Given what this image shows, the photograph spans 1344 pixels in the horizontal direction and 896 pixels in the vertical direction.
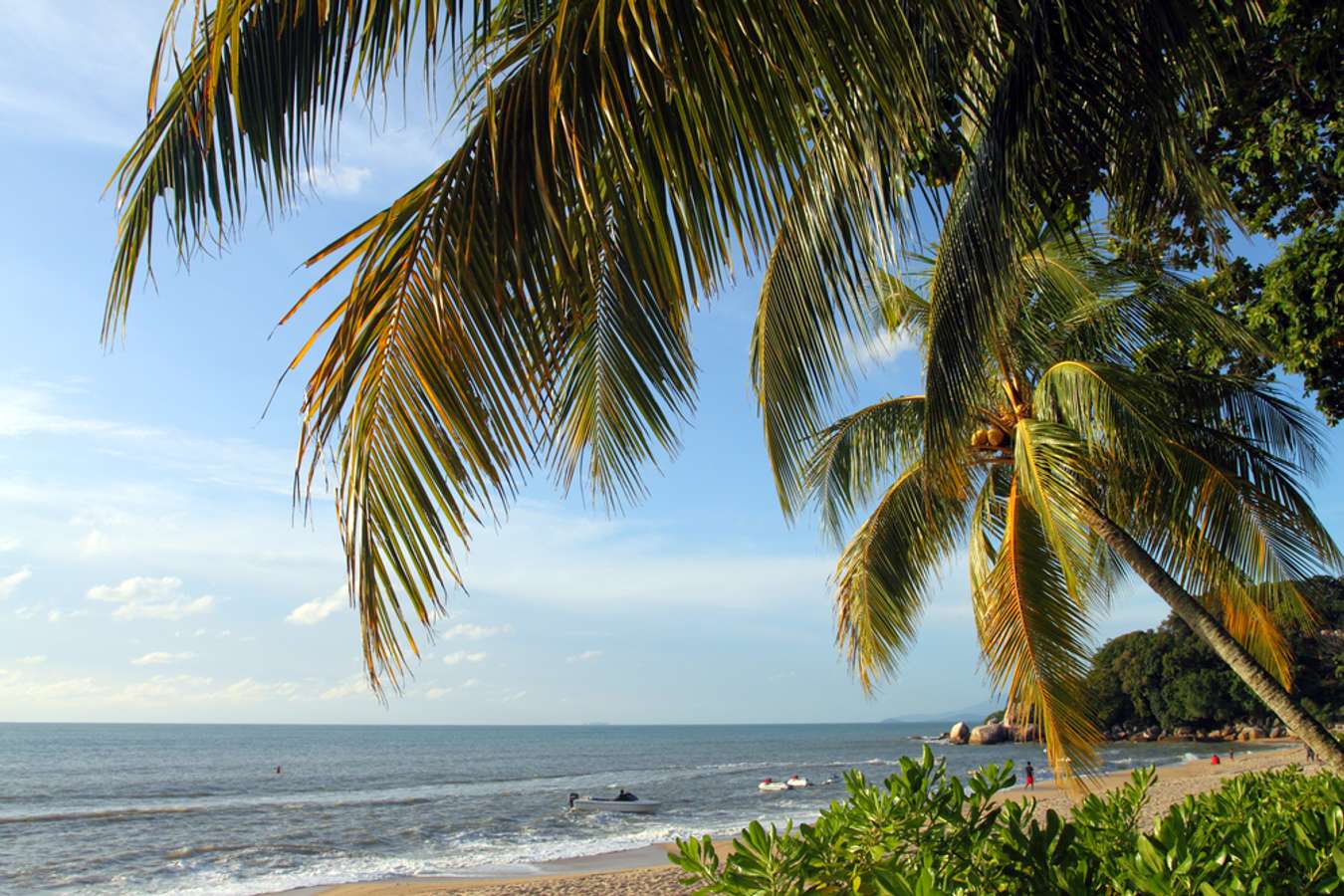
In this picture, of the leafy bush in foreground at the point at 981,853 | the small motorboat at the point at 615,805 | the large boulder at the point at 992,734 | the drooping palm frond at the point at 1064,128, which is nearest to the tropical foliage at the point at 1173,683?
the large boulder at the point at 992,734

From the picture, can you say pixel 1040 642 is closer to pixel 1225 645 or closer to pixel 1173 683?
pixel 1225 645

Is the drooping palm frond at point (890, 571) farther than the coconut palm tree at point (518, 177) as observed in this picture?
Yes

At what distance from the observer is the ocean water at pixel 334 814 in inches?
700

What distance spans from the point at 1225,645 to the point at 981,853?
16.8 ft

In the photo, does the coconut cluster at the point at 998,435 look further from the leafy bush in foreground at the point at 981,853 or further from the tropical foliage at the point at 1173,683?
the tropical foliage at the point at 1173,683

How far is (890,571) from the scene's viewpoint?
805 centimetres

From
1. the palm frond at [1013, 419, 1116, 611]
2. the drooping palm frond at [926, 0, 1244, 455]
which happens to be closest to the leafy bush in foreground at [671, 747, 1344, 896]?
the drooping palm frond at [926, 0, 1244, 455]

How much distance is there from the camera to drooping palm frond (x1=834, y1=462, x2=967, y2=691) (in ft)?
26.2

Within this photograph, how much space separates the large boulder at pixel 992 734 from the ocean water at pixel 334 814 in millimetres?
8334

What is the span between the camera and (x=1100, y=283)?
288 inches

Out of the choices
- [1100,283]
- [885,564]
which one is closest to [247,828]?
[885,564]

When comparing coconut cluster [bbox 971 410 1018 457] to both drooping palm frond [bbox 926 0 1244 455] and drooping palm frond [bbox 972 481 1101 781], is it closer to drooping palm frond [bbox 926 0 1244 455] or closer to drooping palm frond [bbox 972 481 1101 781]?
drooping palm frond [bbox 972 481 1101 781]

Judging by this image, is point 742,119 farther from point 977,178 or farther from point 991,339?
point 991,339

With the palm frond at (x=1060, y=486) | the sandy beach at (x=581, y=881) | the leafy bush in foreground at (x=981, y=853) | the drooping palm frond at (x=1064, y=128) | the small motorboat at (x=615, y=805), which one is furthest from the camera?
the small motorboat at (x=615, y=805)
